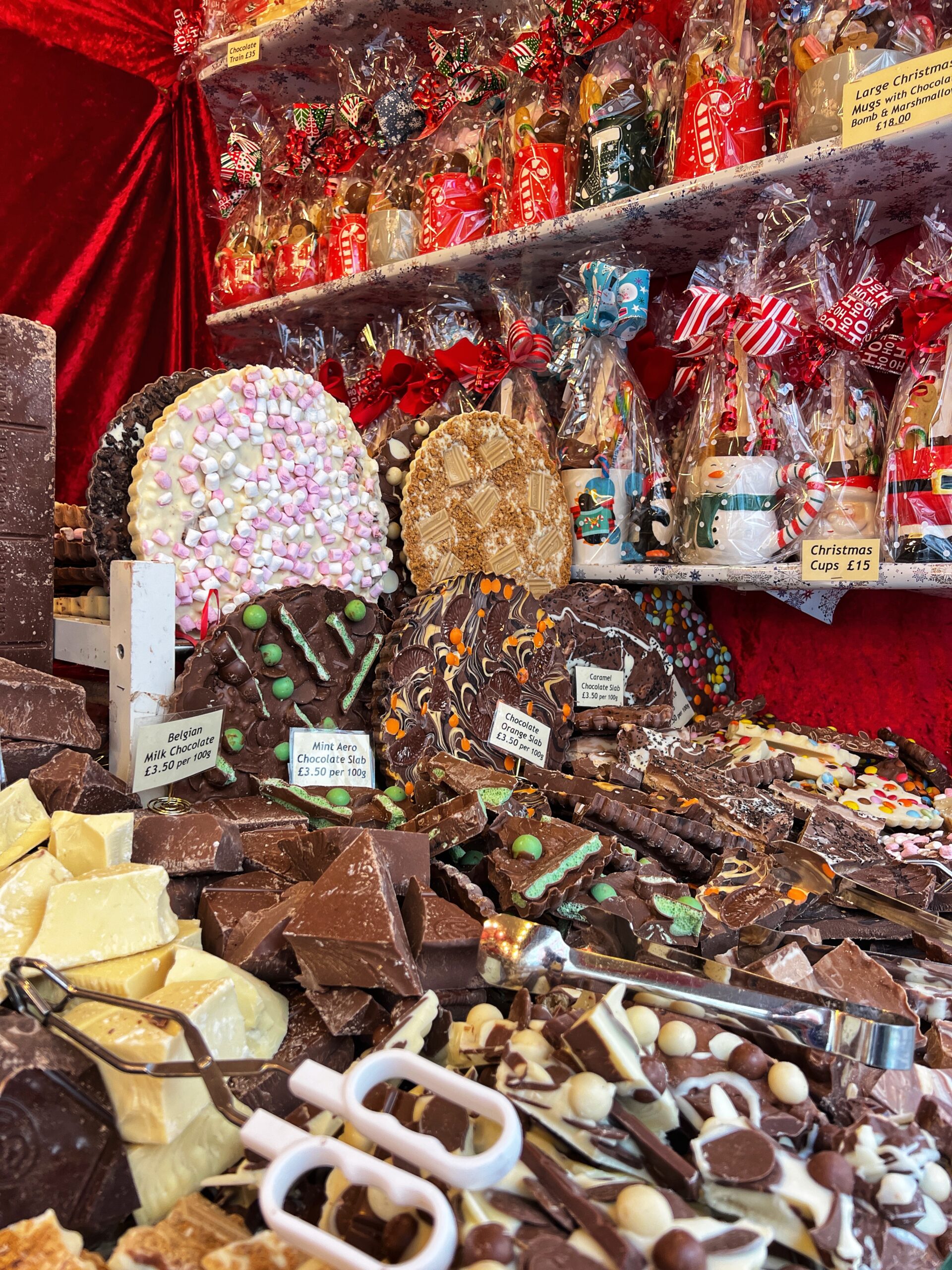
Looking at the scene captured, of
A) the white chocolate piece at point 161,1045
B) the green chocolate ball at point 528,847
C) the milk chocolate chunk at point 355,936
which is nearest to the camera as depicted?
the white chocolate piece at point 161,1045

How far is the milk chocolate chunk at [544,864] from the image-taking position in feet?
2.63

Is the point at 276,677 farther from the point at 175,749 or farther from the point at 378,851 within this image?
the point at 378,851

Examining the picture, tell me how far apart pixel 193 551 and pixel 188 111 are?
2395 millimetres

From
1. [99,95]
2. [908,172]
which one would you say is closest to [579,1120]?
[908,172]

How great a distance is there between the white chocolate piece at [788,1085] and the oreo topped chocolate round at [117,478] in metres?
1.07

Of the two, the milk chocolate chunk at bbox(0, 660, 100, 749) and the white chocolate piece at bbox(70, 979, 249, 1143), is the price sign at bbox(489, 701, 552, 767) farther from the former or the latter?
the white chocolate piece at bbox(70, 979, 249, 1143)

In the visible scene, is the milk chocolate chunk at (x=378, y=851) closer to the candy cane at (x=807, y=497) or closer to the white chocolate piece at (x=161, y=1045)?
the white chocolate piece at (x=161, y=1045)

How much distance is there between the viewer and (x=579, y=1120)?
52 cm

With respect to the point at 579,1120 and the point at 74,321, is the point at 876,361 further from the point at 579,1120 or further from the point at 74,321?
the point at 74,321

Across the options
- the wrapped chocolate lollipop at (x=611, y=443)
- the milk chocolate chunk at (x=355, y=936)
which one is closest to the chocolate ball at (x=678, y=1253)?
the milk chocolate chunk at (x=355, y=936)

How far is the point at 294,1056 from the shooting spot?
64 cm

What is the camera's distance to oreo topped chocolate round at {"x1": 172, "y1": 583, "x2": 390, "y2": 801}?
46.7 inches

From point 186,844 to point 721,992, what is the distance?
1.65 ft

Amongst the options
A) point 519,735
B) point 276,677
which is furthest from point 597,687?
point 276,677
